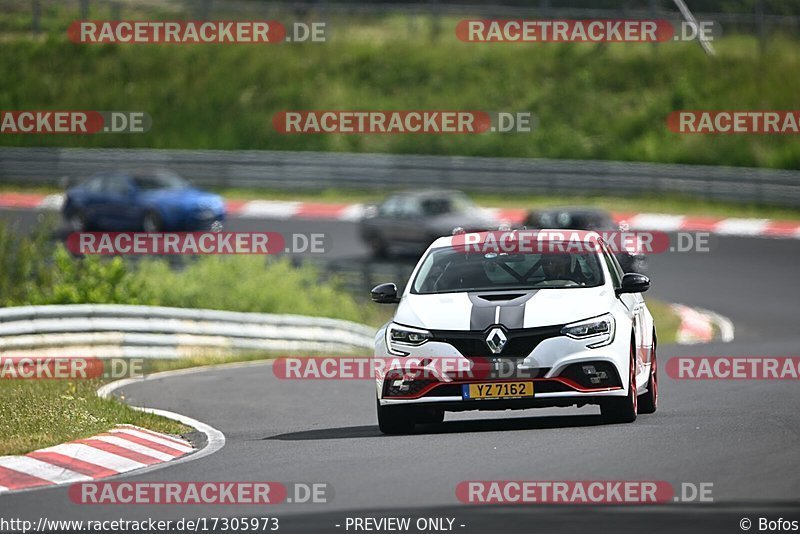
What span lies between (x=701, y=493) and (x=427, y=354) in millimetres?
3151

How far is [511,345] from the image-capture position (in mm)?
11602

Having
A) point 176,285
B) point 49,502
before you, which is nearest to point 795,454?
point 49,502

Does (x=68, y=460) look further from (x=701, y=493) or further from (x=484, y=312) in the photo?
(x=701, y=493)

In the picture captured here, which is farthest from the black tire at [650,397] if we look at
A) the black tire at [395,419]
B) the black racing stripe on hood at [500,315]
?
the black tire at [395,419]

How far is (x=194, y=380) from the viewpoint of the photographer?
1867 centimetres

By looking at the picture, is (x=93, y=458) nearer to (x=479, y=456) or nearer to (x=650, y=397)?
(x=479, y=456)

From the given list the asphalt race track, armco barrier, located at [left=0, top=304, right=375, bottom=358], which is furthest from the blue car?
the asphalt race track

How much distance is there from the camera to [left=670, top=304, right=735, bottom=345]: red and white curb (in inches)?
1037

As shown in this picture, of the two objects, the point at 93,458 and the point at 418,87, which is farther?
the point at 418,87

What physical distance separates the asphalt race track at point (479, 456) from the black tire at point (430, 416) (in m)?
0.10

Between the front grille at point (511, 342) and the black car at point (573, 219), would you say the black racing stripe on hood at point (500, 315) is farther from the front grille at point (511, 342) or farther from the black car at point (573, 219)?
the black car at point (573, 219)

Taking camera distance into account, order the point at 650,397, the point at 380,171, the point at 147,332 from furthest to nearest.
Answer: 1. the point at 380,171
2. the point at 147,332
3. the point at 650,397

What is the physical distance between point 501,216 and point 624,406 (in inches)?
1022

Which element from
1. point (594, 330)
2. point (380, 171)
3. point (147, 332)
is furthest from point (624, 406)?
point (380, 171)
